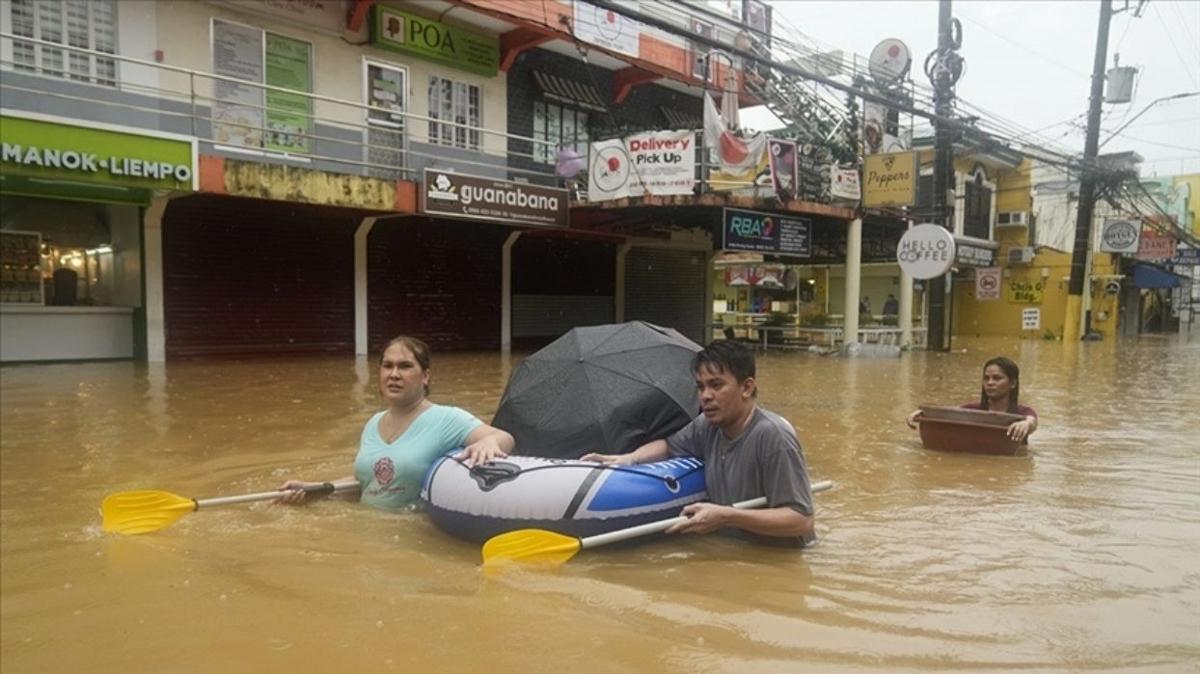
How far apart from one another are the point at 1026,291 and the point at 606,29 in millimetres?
23287

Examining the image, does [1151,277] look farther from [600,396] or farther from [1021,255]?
[600,396]

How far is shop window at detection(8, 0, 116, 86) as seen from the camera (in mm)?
12078

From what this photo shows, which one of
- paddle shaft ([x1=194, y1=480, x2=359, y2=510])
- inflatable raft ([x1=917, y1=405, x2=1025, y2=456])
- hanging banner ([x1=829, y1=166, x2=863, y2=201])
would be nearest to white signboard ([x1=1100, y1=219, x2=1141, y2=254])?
hanging banner ([x1=829, y1=166, x2=863, y2=201])

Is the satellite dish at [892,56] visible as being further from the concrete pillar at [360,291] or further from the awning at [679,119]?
the concrete pillar at [360,291]

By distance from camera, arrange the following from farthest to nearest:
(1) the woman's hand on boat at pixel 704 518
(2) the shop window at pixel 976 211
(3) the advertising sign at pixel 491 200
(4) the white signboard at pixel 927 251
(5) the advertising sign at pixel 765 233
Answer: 1. (2) the shop window at pixel 976 211
2. (5) the advertising sign at pixel 765 233
3. (4) the white signboard at pixel 927 251
4. (3) the advertising sign at pixel 491 200
5. (1) the woman's hand on boat at pixel 704 518

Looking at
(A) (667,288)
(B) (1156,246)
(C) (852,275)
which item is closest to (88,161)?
(A) (667,288)

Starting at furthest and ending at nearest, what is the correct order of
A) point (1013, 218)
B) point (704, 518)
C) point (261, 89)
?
1. point (1013, 218)
2. point (261, 89)
3. point (704, 518)

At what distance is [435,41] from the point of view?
16.7 meters

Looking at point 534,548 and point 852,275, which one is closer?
Result: point 534,548

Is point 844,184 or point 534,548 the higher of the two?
point 844,184

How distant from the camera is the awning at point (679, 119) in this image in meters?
22.5

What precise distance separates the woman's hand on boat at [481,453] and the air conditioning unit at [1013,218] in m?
34.8

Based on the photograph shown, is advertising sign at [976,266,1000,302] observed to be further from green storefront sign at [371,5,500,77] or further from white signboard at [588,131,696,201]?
green storefront sign at [371,5,500,77]

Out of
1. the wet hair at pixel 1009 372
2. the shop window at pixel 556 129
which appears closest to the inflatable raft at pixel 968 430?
the wet hair at pixel 1009 372
